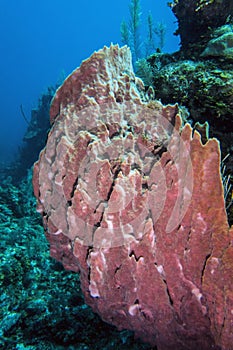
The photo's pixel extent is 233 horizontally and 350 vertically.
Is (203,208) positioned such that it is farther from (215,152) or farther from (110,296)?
(110,296)

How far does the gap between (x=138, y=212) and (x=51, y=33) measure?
5020 inches

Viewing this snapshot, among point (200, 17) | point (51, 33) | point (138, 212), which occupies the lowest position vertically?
point (138, 212)

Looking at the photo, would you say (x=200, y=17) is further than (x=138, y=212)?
Yes

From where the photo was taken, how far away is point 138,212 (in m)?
1.81

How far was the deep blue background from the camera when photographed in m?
87.7

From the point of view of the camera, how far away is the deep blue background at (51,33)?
8769 cm

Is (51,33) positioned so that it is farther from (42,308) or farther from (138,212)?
(138,212)

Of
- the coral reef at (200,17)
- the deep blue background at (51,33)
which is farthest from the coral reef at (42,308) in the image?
the deep blue background at (51,33)

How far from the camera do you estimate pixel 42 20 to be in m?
110

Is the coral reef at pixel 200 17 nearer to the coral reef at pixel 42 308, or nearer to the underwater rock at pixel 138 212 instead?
the underwater rock at pixel 138 212

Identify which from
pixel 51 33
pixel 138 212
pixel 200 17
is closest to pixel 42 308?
pixel 138 212

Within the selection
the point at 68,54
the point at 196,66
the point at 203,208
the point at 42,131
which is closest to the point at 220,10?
the point at 196,66

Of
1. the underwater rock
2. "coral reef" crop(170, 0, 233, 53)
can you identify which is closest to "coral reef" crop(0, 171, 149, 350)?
the underwater rock

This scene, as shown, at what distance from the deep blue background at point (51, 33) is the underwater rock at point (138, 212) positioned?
8068 cm
